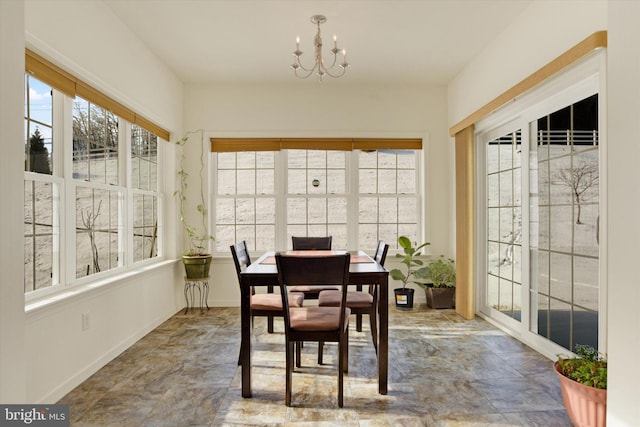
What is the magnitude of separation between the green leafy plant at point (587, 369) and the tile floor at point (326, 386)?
303 millimetres

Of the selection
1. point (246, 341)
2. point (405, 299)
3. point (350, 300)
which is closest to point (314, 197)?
point (405, 299)

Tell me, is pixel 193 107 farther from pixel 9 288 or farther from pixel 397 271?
pixel 9 288

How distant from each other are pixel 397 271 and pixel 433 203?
40.4 inches

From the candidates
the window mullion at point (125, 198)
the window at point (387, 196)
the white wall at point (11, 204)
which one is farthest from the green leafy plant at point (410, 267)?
the white wall at point (11, 204)

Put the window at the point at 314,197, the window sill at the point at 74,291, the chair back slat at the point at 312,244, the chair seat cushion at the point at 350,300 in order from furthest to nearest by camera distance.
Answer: the window at the point at 314,197 → the chair back slat at the point at 312,244 → the chair seat cushion at the point at 350,300 → the window sill at the point at 74,291

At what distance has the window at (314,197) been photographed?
5.42 meters

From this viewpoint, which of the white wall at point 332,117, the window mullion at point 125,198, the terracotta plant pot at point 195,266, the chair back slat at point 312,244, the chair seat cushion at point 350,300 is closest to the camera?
the chair seat cushion at point 350,300

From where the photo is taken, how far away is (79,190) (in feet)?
10.3

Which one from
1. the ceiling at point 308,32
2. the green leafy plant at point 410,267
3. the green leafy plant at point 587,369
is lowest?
the green leafy plant at point 587,369

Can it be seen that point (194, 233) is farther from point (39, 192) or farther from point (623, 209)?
point (623, 209)

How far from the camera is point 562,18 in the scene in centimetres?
297

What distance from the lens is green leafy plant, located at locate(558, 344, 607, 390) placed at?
2070mm

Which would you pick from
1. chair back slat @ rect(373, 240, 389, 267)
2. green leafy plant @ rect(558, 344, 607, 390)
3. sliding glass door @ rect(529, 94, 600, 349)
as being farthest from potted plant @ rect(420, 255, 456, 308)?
green leafy plant @ rect(558, 344, 607, 390)

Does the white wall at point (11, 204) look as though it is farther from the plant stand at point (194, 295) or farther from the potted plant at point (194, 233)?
the plant stand at point (194, 295)
